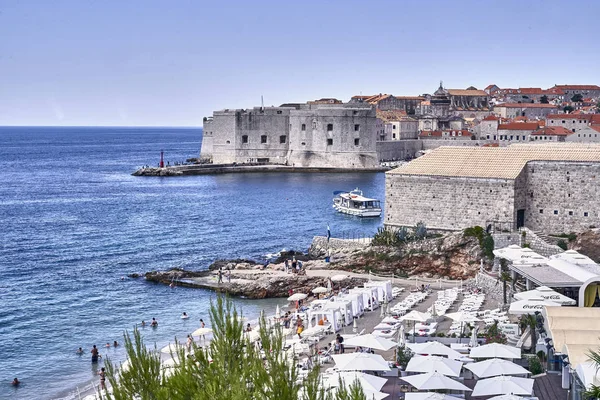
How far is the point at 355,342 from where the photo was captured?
53.0ft

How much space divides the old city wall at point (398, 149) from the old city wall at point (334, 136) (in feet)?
10.9

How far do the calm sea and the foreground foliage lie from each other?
30.5ft

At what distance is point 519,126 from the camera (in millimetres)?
88000

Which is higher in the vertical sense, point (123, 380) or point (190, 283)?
point (123, 380)

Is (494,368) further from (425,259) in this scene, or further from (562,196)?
(562,196)

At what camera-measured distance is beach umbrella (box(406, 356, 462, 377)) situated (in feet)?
46.6

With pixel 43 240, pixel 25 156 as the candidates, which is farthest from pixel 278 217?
pixel 25 156

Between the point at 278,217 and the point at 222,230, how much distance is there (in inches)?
221

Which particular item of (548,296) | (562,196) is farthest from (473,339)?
(562,196)

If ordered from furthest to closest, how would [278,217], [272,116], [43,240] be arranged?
[272,116], [278,217], [43,240]

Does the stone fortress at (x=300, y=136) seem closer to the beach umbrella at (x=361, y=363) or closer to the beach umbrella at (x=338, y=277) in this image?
the beach umbrella at (x=338, y=277)

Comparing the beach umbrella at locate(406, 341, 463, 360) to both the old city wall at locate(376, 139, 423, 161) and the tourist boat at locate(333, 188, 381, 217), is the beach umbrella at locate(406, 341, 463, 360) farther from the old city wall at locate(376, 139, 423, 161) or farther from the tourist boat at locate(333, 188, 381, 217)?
the old city wall at locate(376, 139, 423, 161)

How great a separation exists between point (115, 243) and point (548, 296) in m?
26.8

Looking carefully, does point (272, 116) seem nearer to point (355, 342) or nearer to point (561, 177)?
point (561, 177)
